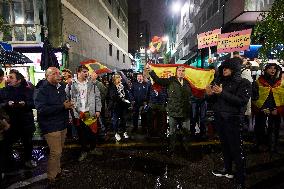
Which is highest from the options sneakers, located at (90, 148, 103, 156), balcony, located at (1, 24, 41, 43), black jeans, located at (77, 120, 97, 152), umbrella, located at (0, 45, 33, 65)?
balcony, located at (1, 24, 41, 43)

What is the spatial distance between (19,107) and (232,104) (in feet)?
15.0

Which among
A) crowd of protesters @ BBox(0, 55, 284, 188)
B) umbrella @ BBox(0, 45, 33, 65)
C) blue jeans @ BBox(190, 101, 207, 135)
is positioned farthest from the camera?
umbrella @ BBox(0, 45, 33, 65)

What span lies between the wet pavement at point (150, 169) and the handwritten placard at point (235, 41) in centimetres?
485

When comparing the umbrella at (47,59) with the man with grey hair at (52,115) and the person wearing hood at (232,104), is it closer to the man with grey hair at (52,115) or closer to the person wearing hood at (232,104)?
the man with grey hair at (52,115)

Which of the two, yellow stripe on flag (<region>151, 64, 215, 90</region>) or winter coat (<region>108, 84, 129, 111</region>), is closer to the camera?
winter coat (<region>108, 84, 129, 111</region>)

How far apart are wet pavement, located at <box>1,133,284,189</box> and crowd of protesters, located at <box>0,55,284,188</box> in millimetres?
299

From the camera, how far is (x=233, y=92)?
5.43 metres

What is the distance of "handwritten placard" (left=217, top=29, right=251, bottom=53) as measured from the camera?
1176 centimetres

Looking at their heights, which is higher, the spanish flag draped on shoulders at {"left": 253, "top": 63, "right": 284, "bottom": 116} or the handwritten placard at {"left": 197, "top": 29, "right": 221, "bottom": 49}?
the handwritten placard at {"left": 197, "top": 29, "right": 221, "bottom": 49}

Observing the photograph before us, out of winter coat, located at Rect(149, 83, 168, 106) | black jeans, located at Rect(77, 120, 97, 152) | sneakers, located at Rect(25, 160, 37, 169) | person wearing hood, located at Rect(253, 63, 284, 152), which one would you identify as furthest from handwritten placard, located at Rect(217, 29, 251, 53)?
sneakers, located at Rect(25, 160, 37, 169)

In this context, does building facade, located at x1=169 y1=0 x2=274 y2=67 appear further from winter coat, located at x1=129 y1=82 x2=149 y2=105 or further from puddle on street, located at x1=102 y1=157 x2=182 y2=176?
puddle on street, located at x1=102 y1=157 x2=182 y2=176

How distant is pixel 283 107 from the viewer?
7.83 metres

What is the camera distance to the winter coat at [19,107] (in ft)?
21.8

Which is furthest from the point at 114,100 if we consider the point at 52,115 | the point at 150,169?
the point at 52,115
